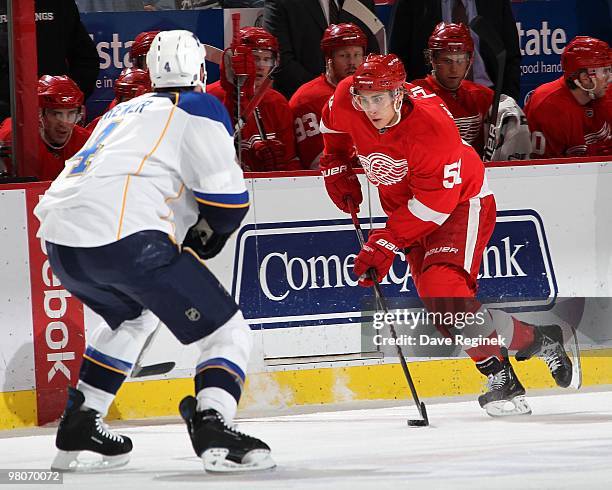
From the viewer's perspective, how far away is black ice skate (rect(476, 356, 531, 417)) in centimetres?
555

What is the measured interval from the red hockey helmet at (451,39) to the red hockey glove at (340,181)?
979mm

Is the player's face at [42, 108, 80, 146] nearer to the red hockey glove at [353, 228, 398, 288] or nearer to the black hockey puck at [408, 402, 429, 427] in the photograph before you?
the red hockey glove at [353, 228, 398, 288]

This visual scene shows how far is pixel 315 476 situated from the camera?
409 cm

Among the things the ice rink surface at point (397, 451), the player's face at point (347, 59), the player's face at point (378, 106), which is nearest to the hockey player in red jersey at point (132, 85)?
the player's face at point (347, 59)

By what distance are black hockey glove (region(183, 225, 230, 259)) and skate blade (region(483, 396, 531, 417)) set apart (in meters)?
1.71

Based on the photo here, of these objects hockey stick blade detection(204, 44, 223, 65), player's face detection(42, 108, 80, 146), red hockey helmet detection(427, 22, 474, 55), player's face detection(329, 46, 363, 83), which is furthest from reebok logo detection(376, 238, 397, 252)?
hockey stick blade detection(204, 44, 223, 65)

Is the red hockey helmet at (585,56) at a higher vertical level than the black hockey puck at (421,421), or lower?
higher

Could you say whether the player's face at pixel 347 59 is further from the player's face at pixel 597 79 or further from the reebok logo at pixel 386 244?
the reebok logo at pixel 386 244

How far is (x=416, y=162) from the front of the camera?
5367mm

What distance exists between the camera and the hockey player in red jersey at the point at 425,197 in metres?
5.36

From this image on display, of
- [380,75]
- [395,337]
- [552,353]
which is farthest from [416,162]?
[552,353]

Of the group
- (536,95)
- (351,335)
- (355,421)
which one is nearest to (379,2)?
(536,95)

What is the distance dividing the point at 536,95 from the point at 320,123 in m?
1.22

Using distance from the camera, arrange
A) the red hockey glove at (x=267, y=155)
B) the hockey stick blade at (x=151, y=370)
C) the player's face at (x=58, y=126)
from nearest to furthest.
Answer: the hockey stick blade at (x=151, y=370) → the player's face at (x=58, y=126) → the red hockey glove at (x=267, y=155)
